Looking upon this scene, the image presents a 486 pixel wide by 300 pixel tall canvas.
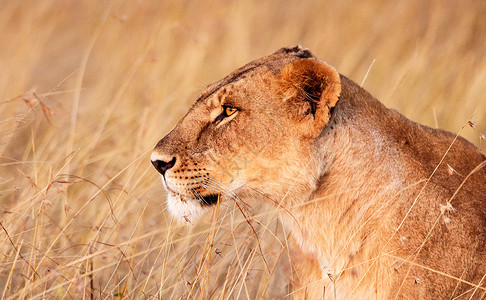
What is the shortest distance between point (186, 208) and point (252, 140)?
18.5 inches

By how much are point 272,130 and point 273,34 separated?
6868 mm

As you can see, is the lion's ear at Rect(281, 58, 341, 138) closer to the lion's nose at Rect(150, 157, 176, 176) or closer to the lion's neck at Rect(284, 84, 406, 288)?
the lion's neck at Rect(284, 84, 406, 288)

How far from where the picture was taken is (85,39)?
34.6ft

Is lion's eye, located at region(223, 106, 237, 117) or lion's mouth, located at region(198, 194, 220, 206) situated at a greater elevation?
lion's eye, located at region(223, 106, 237, 117)

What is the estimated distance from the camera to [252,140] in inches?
141

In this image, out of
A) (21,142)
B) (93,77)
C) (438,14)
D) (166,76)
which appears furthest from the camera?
(438,14)

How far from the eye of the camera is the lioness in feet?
11.1

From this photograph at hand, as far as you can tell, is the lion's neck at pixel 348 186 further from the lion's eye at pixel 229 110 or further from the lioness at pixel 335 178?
the lion's eye at pixel 229 110

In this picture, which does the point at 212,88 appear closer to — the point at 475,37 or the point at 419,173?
the point at 419,173

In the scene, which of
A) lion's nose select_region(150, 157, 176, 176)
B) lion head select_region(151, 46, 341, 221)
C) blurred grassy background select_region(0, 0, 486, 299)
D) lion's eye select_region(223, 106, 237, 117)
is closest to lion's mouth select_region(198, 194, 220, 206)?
lion head select_region(151, 46, 341, 221)

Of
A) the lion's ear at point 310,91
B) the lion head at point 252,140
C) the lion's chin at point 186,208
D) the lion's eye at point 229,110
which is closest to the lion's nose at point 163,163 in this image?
the lion head at point 252,140

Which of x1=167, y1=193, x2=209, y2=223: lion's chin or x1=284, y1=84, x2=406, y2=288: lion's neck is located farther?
x1=167, y1=193, x2=209, y2=223: lion's chin

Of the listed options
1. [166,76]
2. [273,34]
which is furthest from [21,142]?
[273,34]

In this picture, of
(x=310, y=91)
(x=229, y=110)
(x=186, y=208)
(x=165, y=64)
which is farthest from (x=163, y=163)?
(x=165, y=64)
